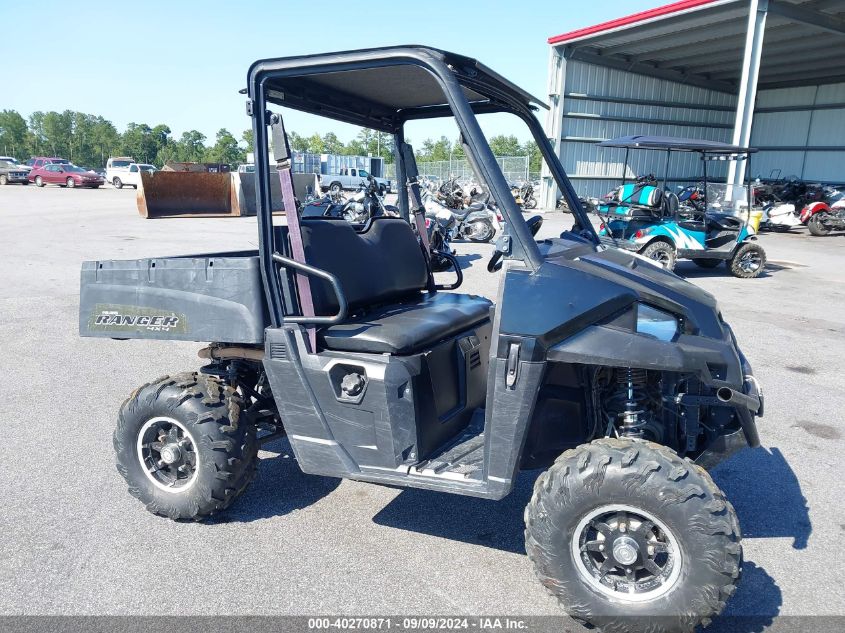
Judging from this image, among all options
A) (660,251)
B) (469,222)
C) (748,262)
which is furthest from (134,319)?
(469,222)

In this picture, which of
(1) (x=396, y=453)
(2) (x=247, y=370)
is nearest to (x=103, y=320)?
(2) (x=247, y=370)

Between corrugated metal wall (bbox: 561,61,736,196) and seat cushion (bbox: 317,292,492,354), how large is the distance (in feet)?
71.7

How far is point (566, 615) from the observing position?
276cm

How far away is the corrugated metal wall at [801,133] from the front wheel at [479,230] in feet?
56.6

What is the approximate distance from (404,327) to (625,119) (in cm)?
2534

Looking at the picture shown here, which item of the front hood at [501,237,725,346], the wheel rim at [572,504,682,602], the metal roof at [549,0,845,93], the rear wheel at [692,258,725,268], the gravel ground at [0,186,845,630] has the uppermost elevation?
the metal roof at [549,0,845,93]

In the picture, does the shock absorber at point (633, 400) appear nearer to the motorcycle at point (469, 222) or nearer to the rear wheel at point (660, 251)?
the rear wheel at point (660, 251)

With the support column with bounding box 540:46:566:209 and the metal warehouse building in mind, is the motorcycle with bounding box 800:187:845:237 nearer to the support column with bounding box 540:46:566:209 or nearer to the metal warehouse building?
the metal warehouse building

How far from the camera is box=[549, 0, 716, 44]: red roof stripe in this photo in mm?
18703

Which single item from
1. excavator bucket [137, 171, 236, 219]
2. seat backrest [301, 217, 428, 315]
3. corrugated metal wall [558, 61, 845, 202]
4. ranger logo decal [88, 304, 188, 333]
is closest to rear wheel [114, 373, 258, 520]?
ranger logo decal [88, 304, 188, 333]

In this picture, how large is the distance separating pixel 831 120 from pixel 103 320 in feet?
102

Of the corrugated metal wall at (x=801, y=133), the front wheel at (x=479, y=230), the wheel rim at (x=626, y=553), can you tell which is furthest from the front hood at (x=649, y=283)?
the corrugated metal wall at (x=801, y=133)

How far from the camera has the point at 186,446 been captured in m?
3.46

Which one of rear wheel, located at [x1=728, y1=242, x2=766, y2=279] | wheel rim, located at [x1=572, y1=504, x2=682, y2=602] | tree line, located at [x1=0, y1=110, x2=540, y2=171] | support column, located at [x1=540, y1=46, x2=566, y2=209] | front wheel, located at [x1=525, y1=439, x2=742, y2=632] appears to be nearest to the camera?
front wheel, located at [x1=525, y1=439, x2=742, y2=632]
